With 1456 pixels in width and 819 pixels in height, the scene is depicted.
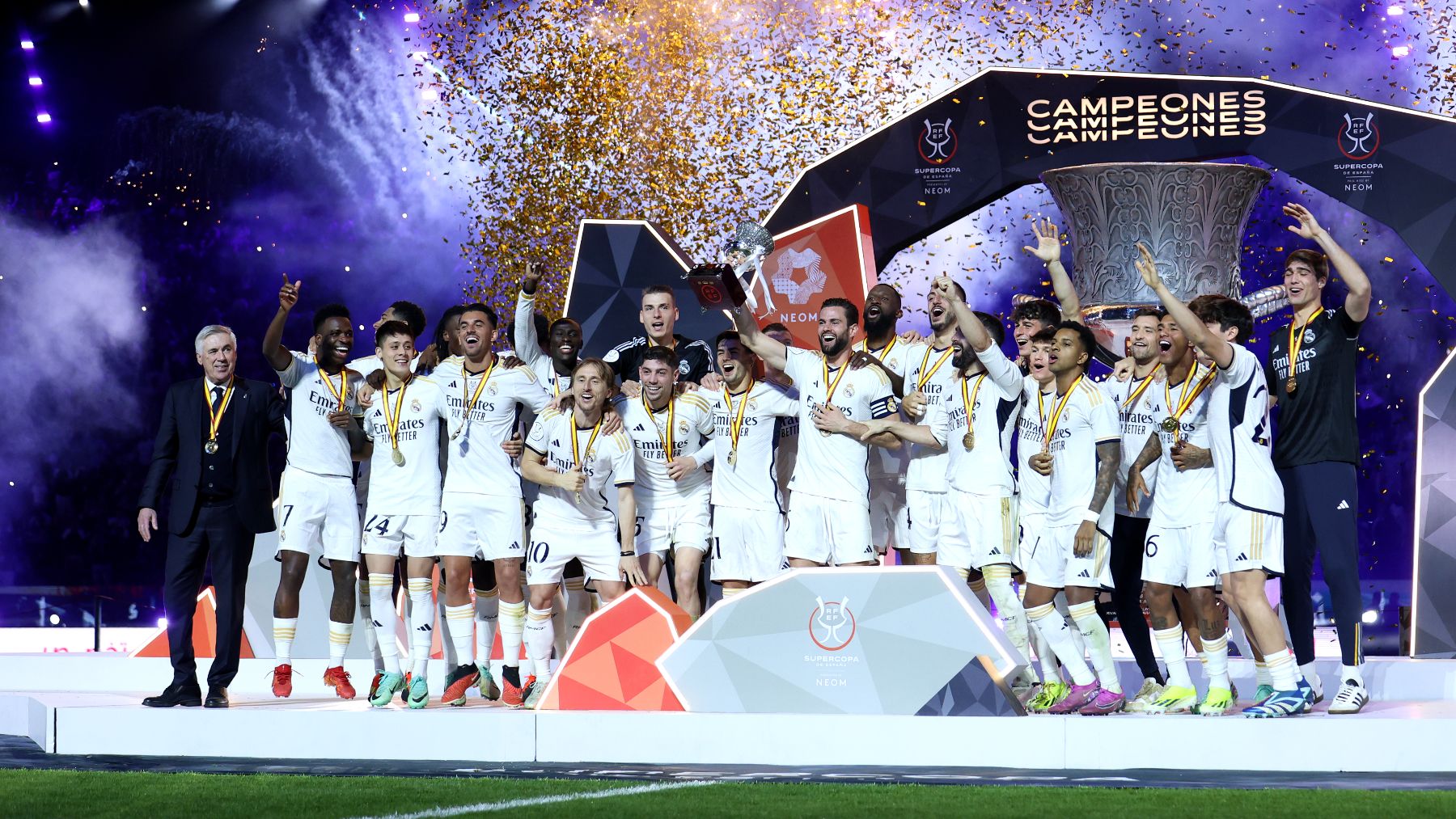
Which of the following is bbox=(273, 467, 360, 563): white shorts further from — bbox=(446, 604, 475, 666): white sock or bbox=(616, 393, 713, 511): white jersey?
bbox=(616, 393, 713, 511): white jersey

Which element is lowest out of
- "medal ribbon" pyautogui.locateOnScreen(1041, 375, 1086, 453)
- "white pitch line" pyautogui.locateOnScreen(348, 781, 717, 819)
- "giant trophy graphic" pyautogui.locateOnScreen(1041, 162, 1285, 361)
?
"white pitch line" pyautogui.locateOnScreen(348, 781, 717, 819)

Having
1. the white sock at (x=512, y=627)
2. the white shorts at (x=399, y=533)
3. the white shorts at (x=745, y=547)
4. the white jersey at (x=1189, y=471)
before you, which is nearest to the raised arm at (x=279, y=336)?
the white shorts at (x=399, y=533)

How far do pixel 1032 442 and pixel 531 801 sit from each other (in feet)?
9.24

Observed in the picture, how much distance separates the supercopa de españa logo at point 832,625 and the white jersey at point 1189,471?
1331 mm

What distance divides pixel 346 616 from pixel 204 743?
1.18m

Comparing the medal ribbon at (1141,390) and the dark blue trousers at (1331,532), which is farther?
the medal ribbon at (1141,390)

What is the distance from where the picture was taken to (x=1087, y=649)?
6801 millimetres

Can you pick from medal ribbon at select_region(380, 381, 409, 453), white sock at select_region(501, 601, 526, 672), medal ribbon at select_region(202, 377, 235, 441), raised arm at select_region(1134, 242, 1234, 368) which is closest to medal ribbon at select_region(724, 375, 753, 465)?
white sock at select_region(501, 601, 526, 672)

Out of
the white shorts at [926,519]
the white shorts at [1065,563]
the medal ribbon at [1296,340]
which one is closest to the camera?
the medal ribbon at [1296,340]

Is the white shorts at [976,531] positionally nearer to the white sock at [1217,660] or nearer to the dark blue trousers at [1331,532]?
the white sock at [1217,660]

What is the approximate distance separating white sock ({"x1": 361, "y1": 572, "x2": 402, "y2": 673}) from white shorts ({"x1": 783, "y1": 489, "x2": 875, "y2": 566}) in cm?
190

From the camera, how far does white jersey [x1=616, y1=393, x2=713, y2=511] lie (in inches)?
303

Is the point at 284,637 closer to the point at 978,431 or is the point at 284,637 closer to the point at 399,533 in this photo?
the point at 399,533

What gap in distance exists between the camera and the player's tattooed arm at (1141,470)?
22.2 ft
